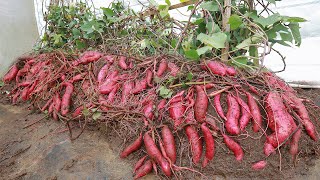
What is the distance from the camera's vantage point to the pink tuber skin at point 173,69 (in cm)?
210

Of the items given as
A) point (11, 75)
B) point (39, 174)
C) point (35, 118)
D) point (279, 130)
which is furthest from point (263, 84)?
point (11, 75)

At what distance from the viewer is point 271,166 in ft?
5.67

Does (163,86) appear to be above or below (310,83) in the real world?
above

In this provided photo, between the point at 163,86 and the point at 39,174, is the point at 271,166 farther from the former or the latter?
the point at 39,174

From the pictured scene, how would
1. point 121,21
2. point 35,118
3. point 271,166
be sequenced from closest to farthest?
point 271,166, point 35,118, point 121,21

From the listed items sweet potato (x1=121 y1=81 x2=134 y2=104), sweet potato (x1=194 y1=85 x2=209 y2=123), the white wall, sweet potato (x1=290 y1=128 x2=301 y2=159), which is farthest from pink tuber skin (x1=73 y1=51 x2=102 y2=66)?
the white wall

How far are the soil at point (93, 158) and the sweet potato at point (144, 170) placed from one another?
0.03 m

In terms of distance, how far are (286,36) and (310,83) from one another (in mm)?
737

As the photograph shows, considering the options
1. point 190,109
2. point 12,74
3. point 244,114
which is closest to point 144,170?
point 190,109

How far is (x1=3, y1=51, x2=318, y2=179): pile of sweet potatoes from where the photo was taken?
1.77 metres

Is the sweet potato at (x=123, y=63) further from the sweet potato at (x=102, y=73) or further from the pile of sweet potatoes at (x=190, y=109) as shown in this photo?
the sweet potato at (x=102, y=73)

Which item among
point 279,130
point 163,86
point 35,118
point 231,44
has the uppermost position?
point 231,44

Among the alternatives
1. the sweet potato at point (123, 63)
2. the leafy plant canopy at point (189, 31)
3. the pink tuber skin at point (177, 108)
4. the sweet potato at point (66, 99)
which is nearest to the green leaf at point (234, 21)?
the leafy plant canopy at point (189, 31)

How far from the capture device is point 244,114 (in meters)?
1.85
